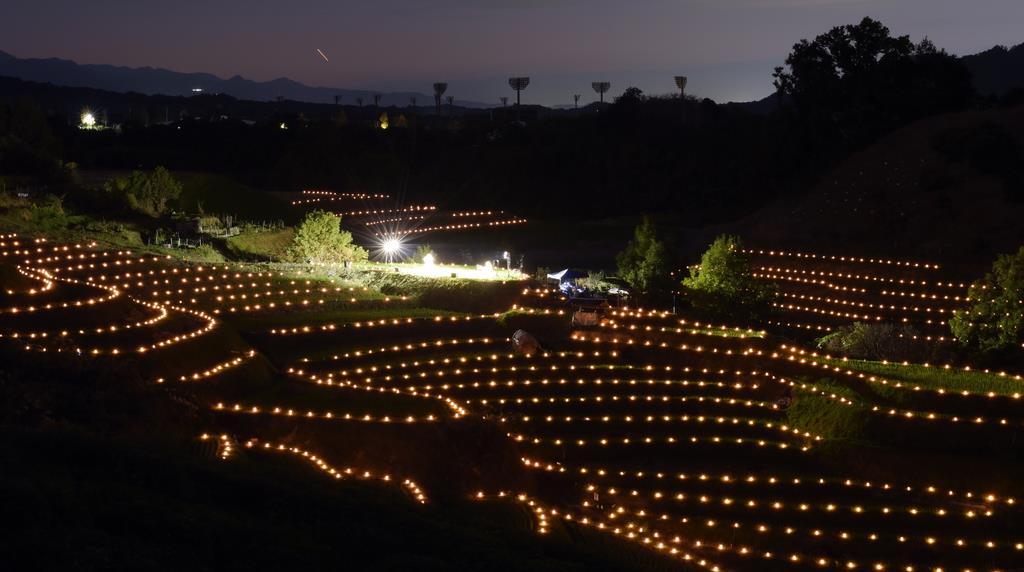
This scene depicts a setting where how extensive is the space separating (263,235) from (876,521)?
21.3m

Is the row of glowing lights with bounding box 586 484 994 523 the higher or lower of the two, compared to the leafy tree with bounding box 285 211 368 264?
lower

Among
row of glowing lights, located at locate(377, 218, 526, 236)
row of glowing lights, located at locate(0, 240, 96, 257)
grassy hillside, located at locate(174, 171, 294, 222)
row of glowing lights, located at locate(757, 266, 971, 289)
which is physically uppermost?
grassy hillside, located at locate(174, 171, 294, 222)

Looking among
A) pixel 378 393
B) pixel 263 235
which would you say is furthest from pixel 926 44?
pixel 378 393

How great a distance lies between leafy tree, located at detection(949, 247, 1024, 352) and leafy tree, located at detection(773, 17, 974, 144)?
74.4 feet

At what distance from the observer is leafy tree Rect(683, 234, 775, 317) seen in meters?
27.1

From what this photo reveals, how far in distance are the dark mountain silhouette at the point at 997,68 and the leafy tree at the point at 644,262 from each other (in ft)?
229

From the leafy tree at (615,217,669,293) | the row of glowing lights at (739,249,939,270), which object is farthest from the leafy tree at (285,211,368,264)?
the row of glowing lights at (739,249,939,270)

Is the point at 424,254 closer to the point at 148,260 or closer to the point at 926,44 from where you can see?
the point at 148,260

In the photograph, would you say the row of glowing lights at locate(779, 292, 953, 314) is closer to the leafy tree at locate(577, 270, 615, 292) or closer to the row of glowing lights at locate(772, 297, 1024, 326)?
the row of glowing lights at locate(772, 297, 1024, 326)

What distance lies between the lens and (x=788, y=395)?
20609 millimetres

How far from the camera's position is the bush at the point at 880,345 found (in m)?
24.3

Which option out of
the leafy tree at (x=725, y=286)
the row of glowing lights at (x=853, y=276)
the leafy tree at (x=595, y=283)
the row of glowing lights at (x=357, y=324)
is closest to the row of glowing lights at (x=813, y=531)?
the row of glowing lights at (x=357, y=324)

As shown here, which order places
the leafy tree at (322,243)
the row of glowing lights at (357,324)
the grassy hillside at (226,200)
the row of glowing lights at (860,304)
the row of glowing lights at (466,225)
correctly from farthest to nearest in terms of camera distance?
the row of glowing lights at (466,225)
the grassy hillside at (226,200)
the row of glowing lights at (860,304)
the leafy tree at (322,243)
the row of glowing lights at (357,324)

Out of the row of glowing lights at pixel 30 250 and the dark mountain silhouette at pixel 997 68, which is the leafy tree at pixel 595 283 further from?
the dark mountain silhouette at pixel 997 68
